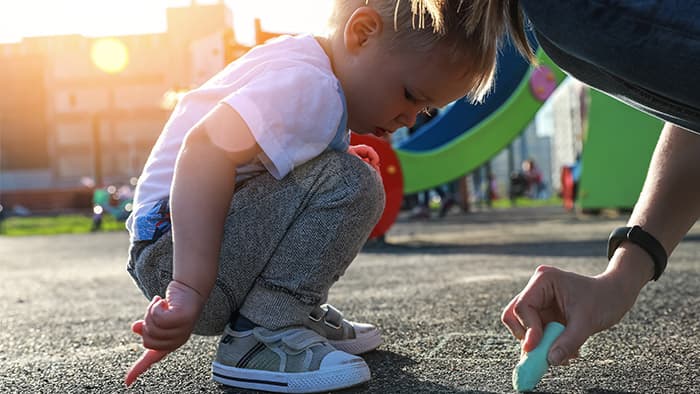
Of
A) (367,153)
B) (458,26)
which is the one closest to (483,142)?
(367,153)

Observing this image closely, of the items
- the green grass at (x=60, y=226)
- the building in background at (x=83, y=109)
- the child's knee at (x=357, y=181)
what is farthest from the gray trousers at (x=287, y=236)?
the building in background at (x=83, y=109)

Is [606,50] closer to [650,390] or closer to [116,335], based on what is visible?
[650,390]

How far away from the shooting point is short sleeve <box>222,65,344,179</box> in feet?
3.04

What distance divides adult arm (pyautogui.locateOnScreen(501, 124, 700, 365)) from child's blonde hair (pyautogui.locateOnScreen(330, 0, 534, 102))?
8.4 inches

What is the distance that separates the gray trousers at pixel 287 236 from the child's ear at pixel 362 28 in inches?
6.2

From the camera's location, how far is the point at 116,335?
1.48 m

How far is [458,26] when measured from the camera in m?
0.92

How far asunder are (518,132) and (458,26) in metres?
4.94

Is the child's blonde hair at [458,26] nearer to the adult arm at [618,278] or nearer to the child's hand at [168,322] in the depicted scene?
the adult arm at [618,278]

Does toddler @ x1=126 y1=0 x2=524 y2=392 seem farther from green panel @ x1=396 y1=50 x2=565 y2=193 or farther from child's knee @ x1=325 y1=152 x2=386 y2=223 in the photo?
green panel @ x1=396 y1=50 x2=565 y2=193

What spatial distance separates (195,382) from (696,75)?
0.74m

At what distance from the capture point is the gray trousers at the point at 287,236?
1035 mm

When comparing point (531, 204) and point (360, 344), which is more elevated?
point (360, 344)

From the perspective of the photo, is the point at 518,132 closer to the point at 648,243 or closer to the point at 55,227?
the point at 648,243
